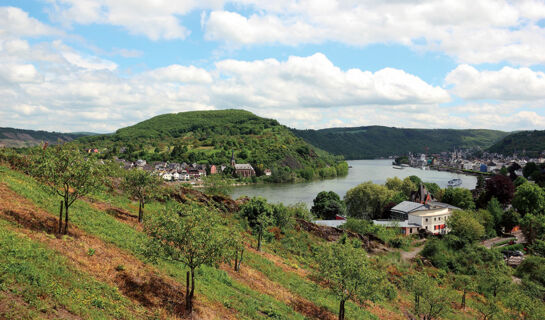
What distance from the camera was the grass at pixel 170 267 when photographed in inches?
667

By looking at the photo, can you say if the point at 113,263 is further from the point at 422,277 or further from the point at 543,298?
the point at 543,298

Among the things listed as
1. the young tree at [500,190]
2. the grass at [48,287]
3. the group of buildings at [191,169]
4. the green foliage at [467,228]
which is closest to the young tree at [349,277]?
the grass at [48,287]

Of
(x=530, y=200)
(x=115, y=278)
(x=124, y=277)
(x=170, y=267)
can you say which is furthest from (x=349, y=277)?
(x=530, y=200)

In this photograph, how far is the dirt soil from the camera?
46.5 feet

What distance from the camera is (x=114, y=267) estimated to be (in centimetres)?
1555

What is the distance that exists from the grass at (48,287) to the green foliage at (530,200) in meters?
82.8

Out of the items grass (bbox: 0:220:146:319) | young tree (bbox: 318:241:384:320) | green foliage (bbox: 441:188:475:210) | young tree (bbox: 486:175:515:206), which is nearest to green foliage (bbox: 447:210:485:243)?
green foliage (bbox: 441:188:475:210)

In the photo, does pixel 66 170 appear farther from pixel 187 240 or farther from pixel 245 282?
pixel 245 282

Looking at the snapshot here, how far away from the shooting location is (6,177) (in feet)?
78.3

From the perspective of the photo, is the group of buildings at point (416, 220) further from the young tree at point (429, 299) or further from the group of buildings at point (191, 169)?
the group of buildings at point (191, 169)

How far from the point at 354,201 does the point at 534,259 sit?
35.1 m

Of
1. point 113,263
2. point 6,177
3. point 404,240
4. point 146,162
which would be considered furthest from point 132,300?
point 146,162

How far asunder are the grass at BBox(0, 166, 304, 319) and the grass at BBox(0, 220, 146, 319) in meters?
2.40

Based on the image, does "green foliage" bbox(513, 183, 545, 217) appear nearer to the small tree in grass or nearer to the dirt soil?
the dirt soil
